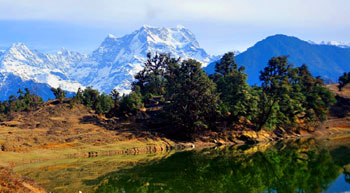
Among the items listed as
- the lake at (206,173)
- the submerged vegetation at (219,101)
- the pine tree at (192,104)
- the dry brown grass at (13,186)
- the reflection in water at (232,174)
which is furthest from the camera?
the submerged vegetation at (219,101)

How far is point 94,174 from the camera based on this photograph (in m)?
47.3

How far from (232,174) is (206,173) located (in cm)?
370

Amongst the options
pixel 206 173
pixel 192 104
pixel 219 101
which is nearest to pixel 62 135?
pixel 192 104

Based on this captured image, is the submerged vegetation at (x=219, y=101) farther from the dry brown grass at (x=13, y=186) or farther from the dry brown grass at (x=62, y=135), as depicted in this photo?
the dry brown grass at (x=13, y=186)

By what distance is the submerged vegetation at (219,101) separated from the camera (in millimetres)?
82188

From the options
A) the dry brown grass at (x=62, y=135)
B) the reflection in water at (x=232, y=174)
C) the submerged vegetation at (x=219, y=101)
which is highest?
the submerged vegetation at (x=219, y=101)

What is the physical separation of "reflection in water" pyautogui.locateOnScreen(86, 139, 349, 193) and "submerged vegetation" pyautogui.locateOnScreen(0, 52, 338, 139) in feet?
66.2

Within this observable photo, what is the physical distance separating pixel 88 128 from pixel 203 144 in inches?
1141

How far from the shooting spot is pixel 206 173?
1875 inches

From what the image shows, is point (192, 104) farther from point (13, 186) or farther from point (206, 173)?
point (13, 186)

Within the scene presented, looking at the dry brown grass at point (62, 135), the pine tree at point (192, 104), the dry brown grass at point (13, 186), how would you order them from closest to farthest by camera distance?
1. the dry brown grass at point (13, 186)
2. the dry brown grass at point (62, 135)
3. the pine tree at point (192, 104)

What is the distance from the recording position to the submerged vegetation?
82.2 m

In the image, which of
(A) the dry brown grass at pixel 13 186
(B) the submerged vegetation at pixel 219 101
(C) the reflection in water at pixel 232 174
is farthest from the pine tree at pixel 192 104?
(A) the dry brown grass at pixel 13 186

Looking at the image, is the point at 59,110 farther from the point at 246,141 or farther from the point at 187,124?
the point at 246,141
